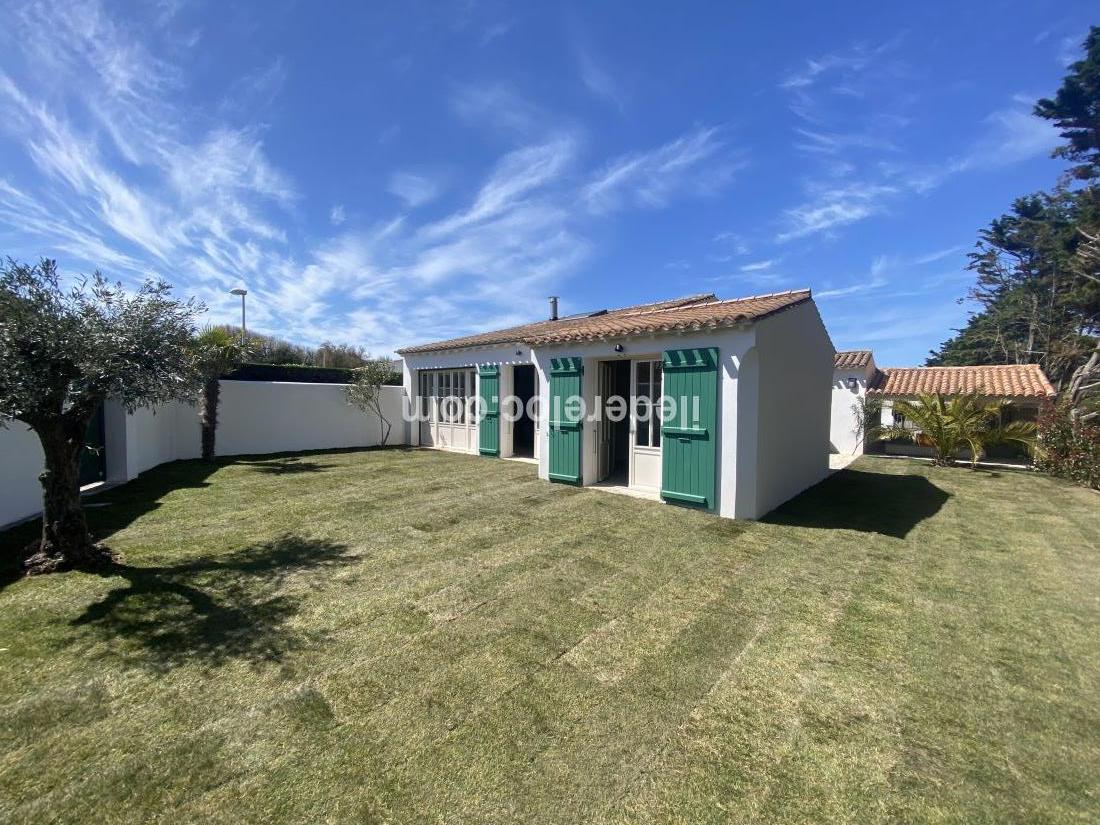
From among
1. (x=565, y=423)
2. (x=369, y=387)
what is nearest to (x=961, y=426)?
(x=565, y=423)

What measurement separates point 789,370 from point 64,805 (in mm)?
10948

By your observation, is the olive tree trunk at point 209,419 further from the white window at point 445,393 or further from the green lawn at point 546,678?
the green lawn at point 546,678

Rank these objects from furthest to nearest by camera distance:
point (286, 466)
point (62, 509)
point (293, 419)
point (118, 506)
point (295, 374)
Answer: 1. point (295, 374)
2. point (293, 419)
3. point (286, 466)
4. point (118, 506)
5. point (62, 509)

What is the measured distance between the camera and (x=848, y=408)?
20859 mm

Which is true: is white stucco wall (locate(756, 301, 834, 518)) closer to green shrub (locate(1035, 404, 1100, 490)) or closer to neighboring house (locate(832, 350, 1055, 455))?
green shrub (locate(1035, 404, 1100, 490))

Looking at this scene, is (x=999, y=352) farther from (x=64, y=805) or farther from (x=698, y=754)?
(x=64, y=805)

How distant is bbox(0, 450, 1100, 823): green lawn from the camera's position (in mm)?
2547

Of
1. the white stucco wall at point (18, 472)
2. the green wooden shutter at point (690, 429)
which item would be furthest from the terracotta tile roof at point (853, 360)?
the white stucco wall at point (18, 472)

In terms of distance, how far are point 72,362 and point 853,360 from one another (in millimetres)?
25388

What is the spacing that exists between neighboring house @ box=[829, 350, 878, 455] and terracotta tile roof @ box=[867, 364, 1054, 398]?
86cm

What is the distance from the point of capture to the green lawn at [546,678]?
2547mm

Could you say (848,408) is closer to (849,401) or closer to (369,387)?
(849,401)

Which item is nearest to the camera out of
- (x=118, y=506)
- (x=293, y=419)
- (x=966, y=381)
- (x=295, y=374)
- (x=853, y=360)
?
(x=118, y=506)

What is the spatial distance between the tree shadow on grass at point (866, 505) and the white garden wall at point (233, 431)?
502 inches
